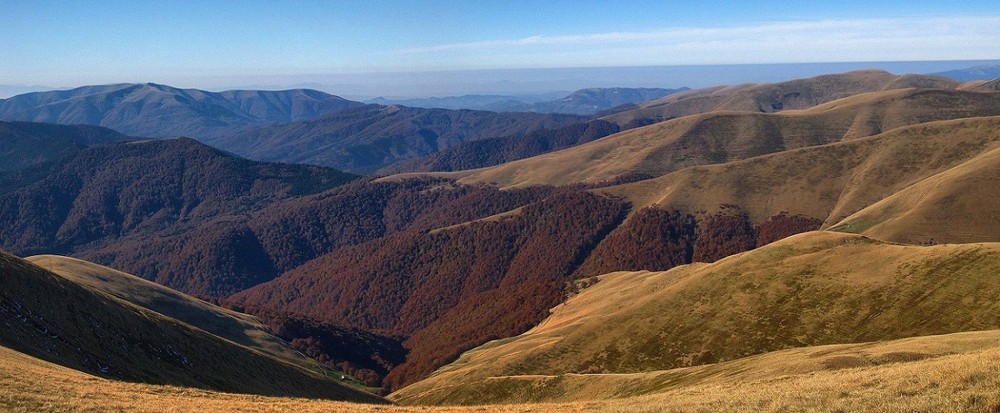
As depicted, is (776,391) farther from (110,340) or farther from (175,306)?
(175,306)

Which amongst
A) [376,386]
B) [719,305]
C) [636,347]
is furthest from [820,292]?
[376,386]

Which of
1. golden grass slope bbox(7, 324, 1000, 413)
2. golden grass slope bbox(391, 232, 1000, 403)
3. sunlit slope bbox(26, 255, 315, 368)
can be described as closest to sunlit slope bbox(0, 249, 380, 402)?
golden grass slope bbox(7, 324, 1000, 413)

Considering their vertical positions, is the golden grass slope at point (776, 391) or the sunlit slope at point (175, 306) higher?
the golden grass slope at point (776, 391)

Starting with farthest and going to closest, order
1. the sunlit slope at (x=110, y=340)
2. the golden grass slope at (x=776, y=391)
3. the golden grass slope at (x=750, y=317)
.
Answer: the golden grass slope at (x=750, y=317)
the sunlit slope at (x=110, y=340)
the golden grass slope at (x=776, y=391)

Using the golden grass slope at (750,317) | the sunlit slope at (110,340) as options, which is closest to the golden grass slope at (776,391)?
the sunlit slope at (110,340)

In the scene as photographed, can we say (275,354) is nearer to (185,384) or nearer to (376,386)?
(376,386)

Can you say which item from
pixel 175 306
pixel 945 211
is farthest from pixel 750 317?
pixel 175 306

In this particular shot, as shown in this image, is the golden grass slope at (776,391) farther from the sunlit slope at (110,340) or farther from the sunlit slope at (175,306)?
the sunlit slope at (175,306)
